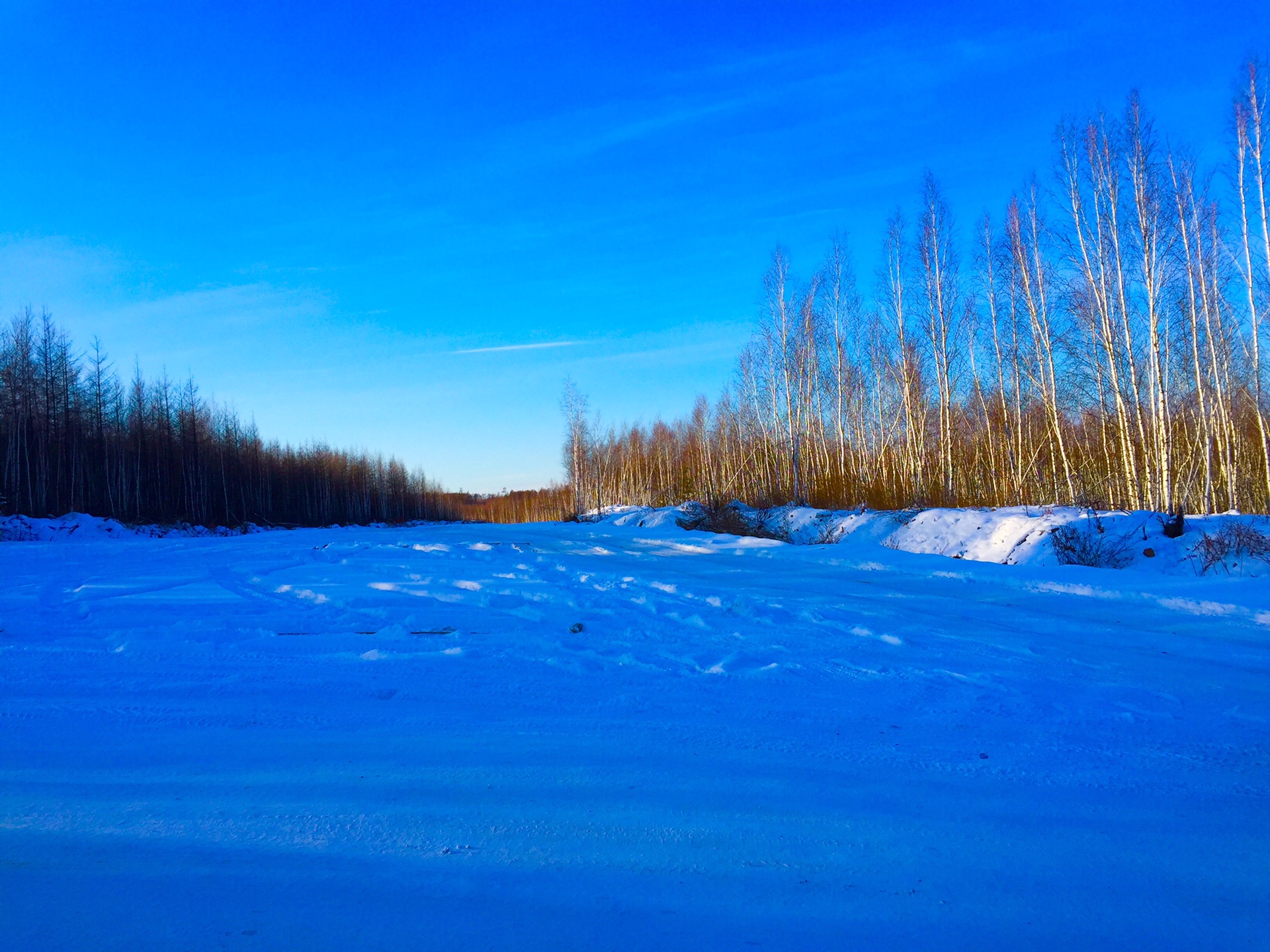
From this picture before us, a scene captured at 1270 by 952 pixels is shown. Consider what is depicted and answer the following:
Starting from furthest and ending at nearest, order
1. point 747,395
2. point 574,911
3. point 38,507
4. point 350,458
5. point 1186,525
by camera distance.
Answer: point 350,458, point 747,395, point 38,507, point 1186,525, point 574,911

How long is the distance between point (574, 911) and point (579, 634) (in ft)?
10.7

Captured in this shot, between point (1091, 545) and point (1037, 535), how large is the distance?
2.41ft

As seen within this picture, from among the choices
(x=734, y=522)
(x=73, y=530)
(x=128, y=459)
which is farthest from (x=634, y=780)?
(x=128, y=459)

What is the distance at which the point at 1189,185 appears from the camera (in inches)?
563

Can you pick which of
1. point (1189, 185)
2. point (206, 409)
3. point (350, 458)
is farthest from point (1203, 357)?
point (350, 458)

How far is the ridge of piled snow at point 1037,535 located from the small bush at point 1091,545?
1 cm

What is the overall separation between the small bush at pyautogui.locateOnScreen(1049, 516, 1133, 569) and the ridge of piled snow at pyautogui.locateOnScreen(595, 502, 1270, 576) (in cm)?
1

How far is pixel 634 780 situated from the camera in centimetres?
241

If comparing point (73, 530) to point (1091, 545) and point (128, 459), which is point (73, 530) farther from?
point (1091, 545)

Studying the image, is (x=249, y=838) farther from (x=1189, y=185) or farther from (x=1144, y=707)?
(x=1189, y=185)

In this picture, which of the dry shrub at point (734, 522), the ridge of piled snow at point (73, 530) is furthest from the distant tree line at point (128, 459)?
the dry shrub at point (734, 522)

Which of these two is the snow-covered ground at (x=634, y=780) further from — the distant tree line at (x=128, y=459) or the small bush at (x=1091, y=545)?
the distant tree line at (x=128, y=459)

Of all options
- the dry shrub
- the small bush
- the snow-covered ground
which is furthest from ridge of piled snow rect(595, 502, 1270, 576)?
the snow-covered ground

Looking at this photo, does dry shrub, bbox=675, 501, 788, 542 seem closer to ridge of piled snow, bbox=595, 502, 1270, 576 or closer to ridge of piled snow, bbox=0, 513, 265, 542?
ridge of piled snow, bbox=595, 502, 1270, 576
